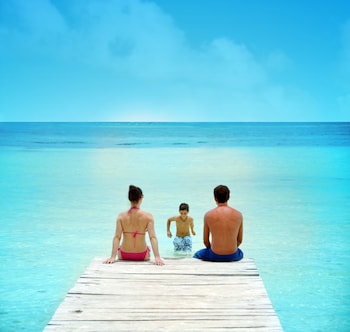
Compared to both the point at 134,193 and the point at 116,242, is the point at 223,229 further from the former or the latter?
the point at 116,242

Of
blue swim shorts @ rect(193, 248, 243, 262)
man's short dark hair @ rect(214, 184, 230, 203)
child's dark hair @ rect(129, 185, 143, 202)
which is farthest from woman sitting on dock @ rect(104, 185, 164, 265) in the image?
man's short dark hair @ rect(214, 184, 230, 203)

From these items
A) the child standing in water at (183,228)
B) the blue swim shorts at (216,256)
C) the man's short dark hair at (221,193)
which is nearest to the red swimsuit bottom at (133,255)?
the blue swim shorts at (216,256)

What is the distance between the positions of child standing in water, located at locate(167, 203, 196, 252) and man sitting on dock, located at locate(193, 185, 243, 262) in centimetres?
167

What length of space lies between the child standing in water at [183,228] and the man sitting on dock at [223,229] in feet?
5.49

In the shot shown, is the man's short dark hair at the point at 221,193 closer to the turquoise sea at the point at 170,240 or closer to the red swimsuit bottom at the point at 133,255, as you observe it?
the red swimsuit bottom at the point at 133,255


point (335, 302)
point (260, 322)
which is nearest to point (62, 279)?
point (335, 302)

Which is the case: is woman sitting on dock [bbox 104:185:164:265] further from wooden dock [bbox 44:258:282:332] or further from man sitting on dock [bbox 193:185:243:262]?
man sitting on dock [bbox 193:185:243:262]

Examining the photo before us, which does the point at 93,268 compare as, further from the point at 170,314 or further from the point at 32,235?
the point at 32,235

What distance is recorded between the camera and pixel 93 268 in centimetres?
497

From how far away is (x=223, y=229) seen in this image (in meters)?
5.21

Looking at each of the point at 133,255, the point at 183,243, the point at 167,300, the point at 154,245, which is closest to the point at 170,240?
the point at 183,243

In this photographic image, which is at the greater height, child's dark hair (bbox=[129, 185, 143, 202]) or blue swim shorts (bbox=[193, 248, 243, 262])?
child's dark hair (bbox=[129, 185, 143, 202])

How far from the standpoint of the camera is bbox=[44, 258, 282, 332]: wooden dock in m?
3.71

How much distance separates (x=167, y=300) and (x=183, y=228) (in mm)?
3031
